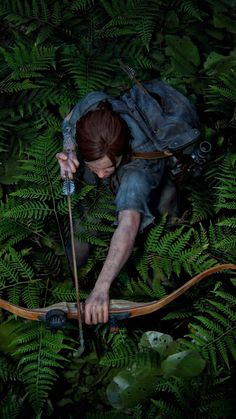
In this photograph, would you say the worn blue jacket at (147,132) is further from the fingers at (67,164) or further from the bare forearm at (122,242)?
the fingers at (67,164)

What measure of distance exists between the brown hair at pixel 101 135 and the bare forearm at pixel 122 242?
0.40 metres

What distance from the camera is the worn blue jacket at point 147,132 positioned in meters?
3.41

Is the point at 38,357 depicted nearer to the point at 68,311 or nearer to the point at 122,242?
the point at 68,311

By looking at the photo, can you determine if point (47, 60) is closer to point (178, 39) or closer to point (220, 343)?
point (178, 39)

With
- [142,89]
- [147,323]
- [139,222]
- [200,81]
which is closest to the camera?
[139,222]

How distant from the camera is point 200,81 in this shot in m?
4.82

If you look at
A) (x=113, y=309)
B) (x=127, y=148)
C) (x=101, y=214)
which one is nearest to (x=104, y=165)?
(x=127, y=148)

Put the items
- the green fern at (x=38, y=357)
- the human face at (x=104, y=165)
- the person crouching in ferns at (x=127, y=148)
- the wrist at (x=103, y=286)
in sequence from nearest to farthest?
1. the wrist at (x=103, y=286)
2. the person crouching in ferns at (x=127, y=148)
3. the human face at (x=104, y=165)
4. the green fern at (x=38, y=357)

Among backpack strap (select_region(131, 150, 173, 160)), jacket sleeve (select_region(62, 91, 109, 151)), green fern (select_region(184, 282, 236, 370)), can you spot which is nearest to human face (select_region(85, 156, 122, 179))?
backpack strap (select_region(131, 150, 173, 160))

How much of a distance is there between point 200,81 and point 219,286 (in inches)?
79.9

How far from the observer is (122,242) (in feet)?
11.0

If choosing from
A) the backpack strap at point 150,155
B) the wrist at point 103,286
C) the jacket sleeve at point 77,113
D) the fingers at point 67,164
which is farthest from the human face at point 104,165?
the wrist at point 103,286

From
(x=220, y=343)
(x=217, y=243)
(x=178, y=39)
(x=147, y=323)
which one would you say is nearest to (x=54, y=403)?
(x=147, y=323)

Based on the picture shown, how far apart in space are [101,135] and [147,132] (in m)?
0.39
